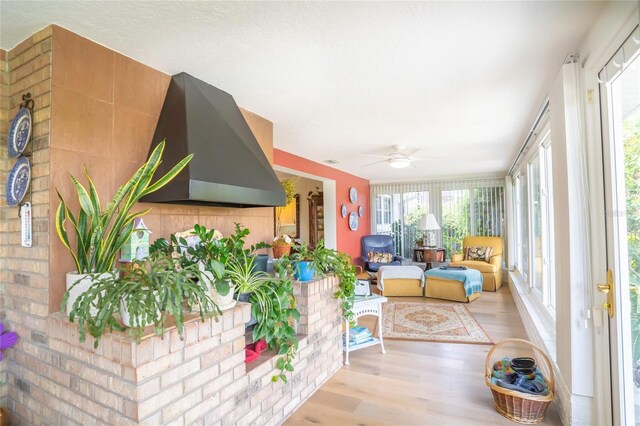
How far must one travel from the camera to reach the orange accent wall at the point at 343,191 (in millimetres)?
4750

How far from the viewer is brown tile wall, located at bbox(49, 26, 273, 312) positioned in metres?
1.66

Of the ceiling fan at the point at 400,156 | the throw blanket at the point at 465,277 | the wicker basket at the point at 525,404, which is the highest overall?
the ceiling fan at the point at 400,156

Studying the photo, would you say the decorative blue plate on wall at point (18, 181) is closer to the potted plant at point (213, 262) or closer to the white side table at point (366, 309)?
the potted plant at point (213, 262)

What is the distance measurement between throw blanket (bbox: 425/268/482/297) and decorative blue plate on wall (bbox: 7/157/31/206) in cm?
497

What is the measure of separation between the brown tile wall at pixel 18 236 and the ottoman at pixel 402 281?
14.8ft

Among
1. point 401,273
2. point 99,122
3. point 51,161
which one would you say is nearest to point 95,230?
point 51,161

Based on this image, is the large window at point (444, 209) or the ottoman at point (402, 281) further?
the large window at point (444, 209)

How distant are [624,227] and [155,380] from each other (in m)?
2.25

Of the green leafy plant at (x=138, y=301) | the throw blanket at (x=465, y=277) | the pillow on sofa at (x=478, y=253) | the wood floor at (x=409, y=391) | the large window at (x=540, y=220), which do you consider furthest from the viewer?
the pillow on sofa at (x=478, y=253)

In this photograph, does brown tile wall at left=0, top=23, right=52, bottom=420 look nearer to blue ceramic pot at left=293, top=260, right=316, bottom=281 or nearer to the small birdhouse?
the small birdhouse

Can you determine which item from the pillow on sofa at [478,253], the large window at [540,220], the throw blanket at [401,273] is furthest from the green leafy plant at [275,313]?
the pillow on sofa at [478,253]

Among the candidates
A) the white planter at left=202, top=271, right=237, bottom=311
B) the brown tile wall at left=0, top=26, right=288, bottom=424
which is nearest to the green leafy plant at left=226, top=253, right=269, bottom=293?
the white planter at left=202, top=271, right=237, bottom=311

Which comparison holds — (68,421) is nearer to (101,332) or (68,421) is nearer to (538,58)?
(101,332)

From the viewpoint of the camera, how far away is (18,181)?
1.74 metres
